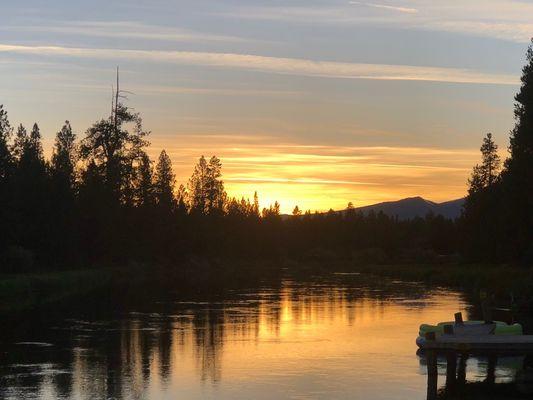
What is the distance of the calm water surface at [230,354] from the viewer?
2850cm

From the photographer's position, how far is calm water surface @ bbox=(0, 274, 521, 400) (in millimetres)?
28500

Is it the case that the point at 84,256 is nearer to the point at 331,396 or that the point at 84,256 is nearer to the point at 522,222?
the point at 522,222

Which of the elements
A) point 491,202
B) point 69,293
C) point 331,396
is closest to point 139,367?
point 331,396

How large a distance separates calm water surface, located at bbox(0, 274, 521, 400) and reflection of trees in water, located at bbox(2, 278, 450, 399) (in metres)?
0.05

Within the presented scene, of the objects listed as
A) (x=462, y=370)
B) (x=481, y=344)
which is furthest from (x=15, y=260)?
(x=481, y=344)

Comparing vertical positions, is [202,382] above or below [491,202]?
below

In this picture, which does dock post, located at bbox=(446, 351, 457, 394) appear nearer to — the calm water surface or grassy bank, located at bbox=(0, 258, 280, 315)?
the calm water surface

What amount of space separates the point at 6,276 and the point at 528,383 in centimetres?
4295

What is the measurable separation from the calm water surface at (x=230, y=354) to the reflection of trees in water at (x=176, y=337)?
53 millimetres

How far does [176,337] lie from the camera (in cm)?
4225

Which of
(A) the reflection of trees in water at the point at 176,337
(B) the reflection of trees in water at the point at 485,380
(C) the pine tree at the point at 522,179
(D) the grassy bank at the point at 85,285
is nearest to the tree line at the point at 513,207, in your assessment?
(C) the pine tree at the point at 522,179

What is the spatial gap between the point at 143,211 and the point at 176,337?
84803mm

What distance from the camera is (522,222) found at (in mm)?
74250

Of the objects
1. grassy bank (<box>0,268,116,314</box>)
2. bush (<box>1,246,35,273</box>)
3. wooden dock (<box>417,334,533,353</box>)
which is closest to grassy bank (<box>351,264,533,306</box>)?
wooden dock (<box>417,334,533,353</box>)
